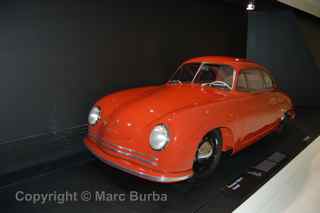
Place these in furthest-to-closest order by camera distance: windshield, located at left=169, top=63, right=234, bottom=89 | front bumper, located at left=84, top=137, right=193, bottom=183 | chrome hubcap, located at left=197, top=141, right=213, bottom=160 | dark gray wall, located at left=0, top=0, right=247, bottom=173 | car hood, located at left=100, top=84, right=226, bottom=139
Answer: windshield, located at left=169, top=63, right=234, bottom=89 → dark gray wall, located at left=0, top=0, right=247, bottom=173 → chrome hubcap, located at left=197, top=141, right=213, bottom=160 → car hood, located at left=100, top=84, right=226, bottom=139 → front bumper, located at left=84, top=137, right=193, bottom=183

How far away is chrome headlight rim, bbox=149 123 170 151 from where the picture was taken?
1946 millimetres

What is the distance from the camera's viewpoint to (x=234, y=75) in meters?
2.80

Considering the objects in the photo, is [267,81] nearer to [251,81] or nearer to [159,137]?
[251,81]

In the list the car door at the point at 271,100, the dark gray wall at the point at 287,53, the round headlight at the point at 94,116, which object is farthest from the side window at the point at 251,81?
the dark gray wall at the point at 287,53

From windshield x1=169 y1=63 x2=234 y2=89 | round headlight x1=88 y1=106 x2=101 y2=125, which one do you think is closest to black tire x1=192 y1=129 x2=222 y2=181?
windshield x1=169 y1=63 x2=234 y2=89

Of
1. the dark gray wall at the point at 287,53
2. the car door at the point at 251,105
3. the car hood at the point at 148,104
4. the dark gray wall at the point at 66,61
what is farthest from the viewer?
the dark gray wall at the point at 287,53

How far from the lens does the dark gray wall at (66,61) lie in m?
2.40

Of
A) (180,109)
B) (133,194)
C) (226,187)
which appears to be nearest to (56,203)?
(133,194)

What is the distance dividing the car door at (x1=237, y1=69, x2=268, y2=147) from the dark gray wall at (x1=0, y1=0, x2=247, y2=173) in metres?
1.45

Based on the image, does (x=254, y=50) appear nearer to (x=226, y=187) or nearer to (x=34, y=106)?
(x=226, y=187)

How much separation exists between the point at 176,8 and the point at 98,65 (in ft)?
5.82

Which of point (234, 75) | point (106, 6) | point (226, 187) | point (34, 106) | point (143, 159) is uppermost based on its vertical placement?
point (106, 6)

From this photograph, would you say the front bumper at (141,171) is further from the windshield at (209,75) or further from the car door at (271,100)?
the car door at (271,100)

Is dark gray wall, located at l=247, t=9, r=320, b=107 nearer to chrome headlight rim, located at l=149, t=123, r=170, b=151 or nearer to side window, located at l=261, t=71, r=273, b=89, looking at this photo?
side window, located at l=261, t=71, r=273, b=89
